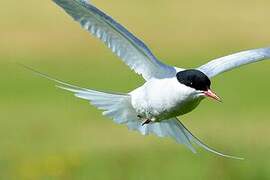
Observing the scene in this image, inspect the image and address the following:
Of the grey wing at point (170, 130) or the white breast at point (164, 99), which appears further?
the grey wing at point (170, 130)

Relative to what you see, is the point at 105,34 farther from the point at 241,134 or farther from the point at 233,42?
the point at 233,42

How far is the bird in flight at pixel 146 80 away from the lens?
362 inches

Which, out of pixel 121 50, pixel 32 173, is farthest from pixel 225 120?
pixel 121 50

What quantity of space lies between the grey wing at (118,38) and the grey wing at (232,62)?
0.86ft

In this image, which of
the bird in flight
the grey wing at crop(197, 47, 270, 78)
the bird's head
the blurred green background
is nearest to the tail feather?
the bird in flight

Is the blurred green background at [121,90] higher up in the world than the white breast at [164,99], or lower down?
higher up

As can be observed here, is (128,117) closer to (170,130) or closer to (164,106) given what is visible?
(170,130)

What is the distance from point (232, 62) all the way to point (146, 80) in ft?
1.90

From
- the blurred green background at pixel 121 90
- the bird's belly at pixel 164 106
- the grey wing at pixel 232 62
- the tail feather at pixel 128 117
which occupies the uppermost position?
the blurred green background at pixel 121 90

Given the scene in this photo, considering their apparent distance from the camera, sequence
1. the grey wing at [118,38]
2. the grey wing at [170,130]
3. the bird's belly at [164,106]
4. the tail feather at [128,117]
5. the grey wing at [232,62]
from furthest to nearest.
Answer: the grey wing at [170,130], the tail feather at [128,117], the grey wing at [232,62], the grey wing at [118,38], the bird's belly at [164,106]

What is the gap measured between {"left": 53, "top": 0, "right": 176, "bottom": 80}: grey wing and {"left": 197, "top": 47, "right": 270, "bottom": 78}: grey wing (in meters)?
0.26

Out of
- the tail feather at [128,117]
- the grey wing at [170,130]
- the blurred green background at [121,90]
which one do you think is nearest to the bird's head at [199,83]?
the tail feather at [128,117]

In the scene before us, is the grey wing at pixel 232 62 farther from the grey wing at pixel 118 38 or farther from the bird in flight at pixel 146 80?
the grey wing at pixel 118 38

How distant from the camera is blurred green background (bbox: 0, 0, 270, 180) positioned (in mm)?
13484
